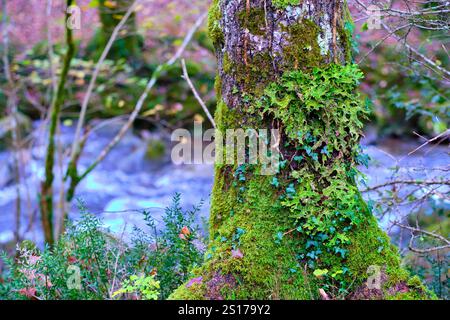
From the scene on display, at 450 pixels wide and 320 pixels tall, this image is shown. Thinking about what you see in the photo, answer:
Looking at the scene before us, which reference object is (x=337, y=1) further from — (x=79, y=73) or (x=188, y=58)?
(x=188, y=58)

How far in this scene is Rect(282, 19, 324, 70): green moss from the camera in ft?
9.70

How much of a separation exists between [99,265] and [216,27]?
1.74 metres

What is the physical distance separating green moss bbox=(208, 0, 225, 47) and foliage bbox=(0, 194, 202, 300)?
1.11 metres

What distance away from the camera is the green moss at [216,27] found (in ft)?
10.2

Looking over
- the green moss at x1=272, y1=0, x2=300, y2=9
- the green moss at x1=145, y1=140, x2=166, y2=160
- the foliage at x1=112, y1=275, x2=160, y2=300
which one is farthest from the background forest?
the green moss at x1=272, y1=0, x2=300, y2=9

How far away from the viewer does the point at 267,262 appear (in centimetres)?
285

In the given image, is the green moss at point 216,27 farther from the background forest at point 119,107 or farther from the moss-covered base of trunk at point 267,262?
the background forest at point 119,107

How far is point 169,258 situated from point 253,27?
1588 millimetres

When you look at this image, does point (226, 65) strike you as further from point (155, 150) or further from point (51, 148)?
point (155, 150)

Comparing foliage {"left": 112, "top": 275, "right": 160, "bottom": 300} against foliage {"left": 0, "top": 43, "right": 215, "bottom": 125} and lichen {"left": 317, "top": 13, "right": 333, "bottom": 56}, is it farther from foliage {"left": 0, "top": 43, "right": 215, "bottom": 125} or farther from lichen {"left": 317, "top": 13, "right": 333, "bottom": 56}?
foliage {"left": 0, "top": 43, "right": 215, "bottom": 125}

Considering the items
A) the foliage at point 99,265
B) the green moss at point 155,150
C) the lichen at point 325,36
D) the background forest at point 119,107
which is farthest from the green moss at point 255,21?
the green moss at point 155,150

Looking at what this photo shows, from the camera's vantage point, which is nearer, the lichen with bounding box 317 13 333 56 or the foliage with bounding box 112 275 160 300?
the foliage with bounding box 112 275 160 300

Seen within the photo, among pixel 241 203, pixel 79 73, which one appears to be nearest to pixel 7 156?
pixel 79 73

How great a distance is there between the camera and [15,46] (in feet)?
35.2
